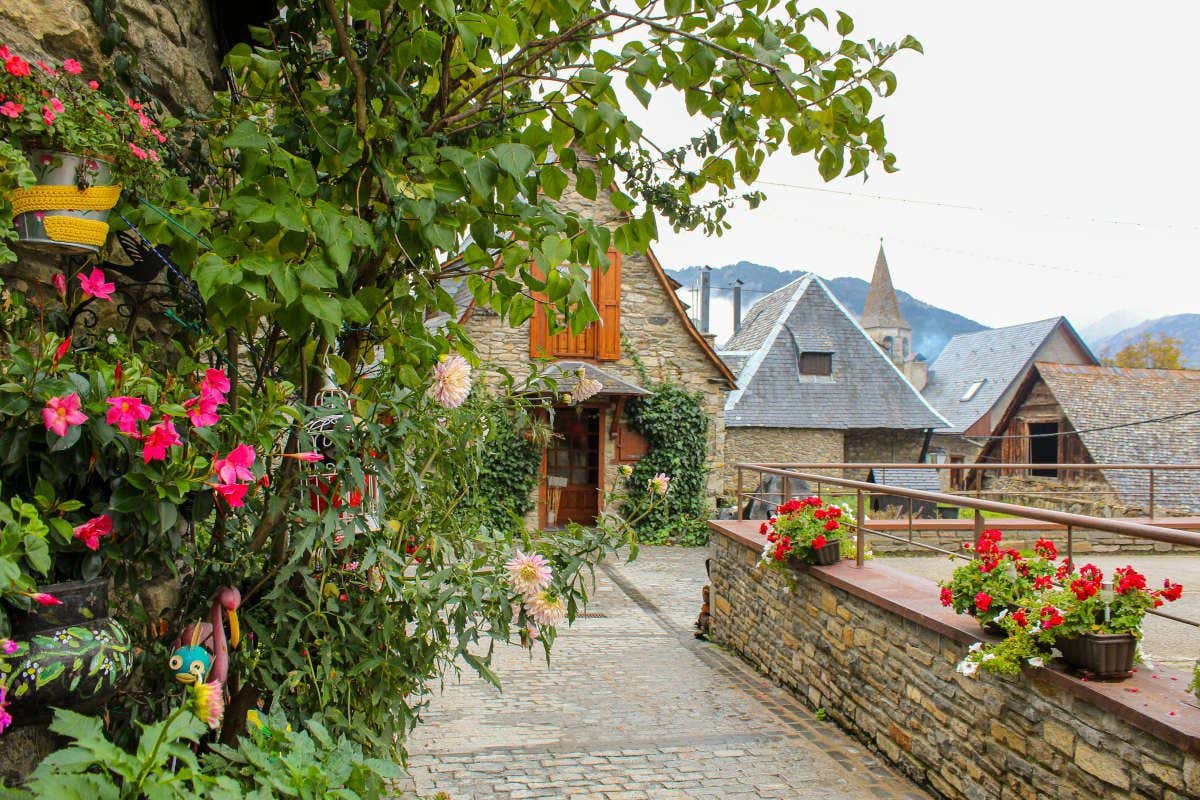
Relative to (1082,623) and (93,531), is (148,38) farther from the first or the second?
(1082,623)

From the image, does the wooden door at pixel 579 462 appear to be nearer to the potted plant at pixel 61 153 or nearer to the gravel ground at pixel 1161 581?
the gravel ground at pixel 1161 581

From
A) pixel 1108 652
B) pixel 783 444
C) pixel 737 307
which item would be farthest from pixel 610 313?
pixel 737 307

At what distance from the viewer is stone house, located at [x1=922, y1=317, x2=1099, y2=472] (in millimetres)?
31922

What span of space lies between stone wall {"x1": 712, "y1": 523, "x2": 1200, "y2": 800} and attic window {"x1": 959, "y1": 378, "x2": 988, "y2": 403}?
1142 inches

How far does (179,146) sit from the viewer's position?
2.73 m

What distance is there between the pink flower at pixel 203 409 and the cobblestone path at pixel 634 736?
3019 millimetres

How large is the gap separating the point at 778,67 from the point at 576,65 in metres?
0.80

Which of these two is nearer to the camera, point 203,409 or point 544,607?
point 203,409

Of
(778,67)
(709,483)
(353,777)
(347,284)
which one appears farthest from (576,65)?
(709,483)

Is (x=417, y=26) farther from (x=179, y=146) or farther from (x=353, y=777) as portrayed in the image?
(x=353, y=777)

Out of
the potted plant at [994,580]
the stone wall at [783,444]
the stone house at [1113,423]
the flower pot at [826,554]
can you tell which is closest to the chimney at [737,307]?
the stone house at [1113,423]

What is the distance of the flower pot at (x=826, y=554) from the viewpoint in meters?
6.04

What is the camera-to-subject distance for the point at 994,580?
402cm

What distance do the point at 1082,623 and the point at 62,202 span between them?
3672 mm
